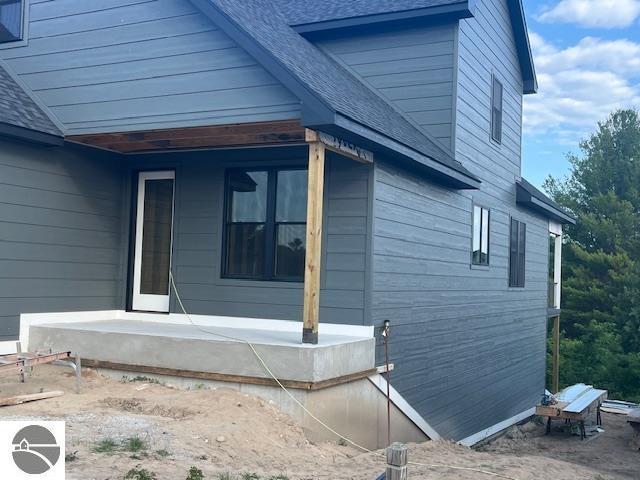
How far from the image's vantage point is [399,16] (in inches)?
448

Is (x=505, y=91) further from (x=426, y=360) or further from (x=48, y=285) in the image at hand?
(x=48, y=285)

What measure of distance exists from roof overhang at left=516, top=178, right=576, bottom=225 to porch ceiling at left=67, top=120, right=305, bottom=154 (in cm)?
755

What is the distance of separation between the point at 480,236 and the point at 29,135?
7939 millimetres

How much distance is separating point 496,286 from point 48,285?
8415mm

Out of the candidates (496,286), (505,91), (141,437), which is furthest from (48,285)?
(505,91)

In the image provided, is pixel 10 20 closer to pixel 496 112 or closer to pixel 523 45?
pixel 496 112

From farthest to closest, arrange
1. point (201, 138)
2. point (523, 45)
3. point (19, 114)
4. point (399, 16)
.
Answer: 1. point (523, 45)
2. point (399, 16)
3. point (201, 138)
4. point (19, 114)

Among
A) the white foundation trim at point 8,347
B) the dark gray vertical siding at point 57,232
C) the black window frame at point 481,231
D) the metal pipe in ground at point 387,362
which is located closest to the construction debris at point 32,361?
the white foundation trim at point 8,347

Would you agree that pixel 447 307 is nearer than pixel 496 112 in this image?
Yes

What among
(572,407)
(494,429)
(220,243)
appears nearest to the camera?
(220,243)

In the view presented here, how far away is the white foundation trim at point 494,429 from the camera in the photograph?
12.8m

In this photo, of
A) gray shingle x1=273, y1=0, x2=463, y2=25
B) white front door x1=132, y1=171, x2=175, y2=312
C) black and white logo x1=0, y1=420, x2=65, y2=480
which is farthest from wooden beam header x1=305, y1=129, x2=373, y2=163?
black and white logo x1=0, y1=420, x2=65, y2=480

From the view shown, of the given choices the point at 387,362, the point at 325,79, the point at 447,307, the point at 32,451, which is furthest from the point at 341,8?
the point at 32,451

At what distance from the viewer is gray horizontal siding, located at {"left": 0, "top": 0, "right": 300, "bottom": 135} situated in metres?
8.10
